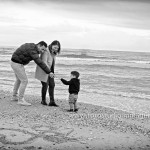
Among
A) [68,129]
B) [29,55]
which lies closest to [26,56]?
[29,55]

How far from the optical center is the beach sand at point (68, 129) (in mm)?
5012

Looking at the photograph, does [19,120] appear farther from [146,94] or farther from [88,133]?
[146,94]

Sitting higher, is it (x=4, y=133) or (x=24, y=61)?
(x=24, y=61)

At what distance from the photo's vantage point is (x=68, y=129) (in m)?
5.82

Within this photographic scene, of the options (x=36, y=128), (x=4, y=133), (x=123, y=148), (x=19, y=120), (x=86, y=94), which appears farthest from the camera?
(x=86, y=94)

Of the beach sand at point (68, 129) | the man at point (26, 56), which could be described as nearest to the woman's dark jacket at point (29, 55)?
the man at point (26, 56)

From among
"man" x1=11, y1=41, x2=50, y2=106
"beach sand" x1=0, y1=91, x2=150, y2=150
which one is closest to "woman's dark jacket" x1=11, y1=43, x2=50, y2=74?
"man" x1=11, y1=41, x2=50, y2=106

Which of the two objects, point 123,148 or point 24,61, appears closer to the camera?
point 123,148

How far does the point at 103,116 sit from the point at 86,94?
394 cm

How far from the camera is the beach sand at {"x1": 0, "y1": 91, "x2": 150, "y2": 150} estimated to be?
5.01 m

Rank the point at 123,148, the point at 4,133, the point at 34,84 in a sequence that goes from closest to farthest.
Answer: the point at 123,148
the point at 4,133
the point at 34,84

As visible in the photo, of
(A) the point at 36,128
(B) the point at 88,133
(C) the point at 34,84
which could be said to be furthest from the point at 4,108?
(C) the point at 34,84

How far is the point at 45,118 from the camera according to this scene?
21.7ft

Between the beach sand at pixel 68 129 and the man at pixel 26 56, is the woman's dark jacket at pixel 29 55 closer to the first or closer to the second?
the man at pixel 26 56
